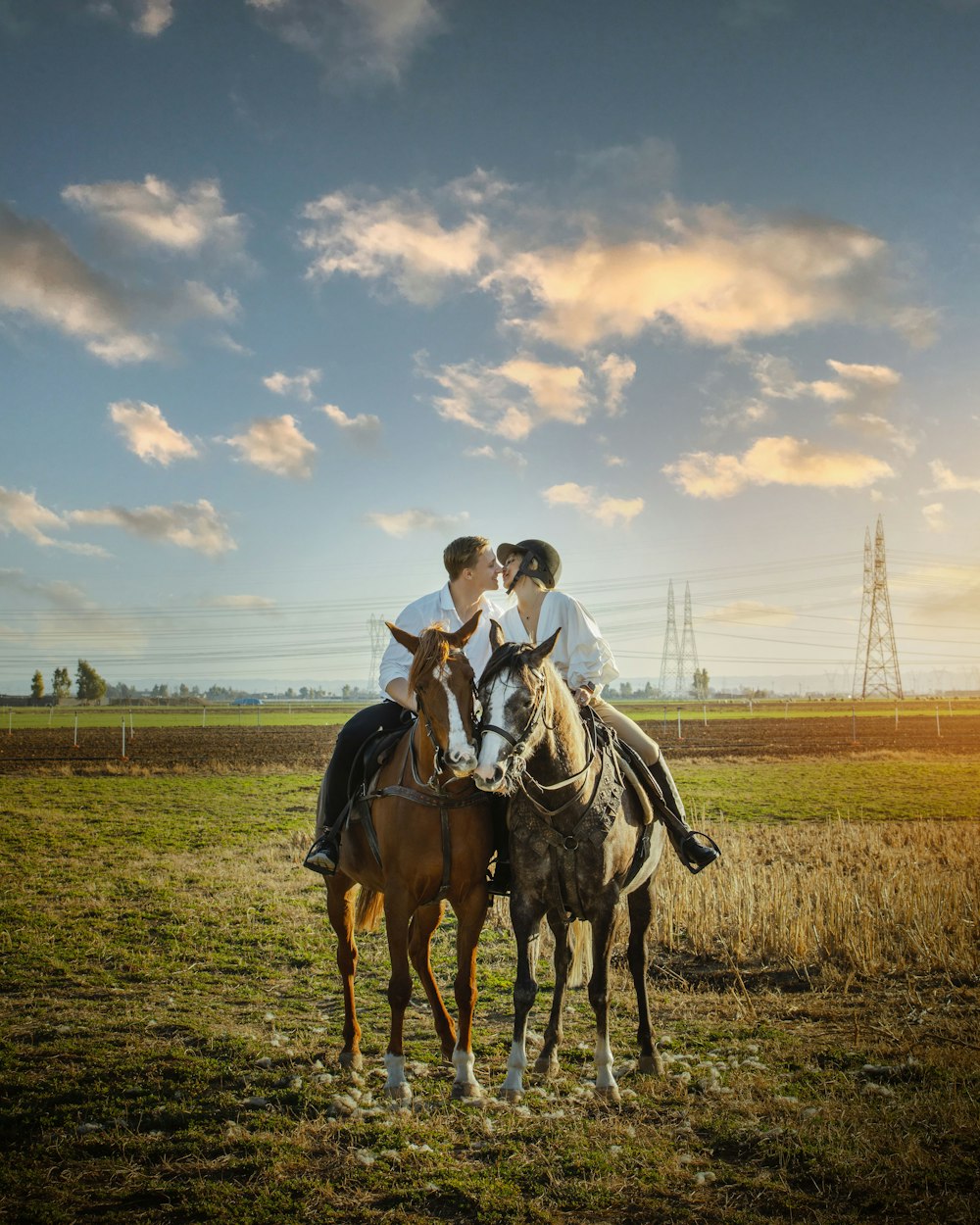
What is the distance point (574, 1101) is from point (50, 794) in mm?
23132

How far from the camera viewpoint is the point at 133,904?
37.6 ft

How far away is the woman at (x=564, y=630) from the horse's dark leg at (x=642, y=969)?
566 mm

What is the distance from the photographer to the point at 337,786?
256 inches

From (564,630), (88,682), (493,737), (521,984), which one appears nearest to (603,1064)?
(521,984)

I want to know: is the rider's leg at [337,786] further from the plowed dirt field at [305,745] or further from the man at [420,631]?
the plowed dirt field at [305,745]

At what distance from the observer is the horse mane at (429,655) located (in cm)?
505

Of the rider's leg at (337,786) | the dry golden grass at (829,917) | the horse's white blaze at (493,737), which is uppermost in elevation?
the horse's white blaze at (493,737)

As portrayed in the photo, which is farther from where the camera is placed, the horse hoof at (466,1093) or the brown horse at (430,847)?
the horse hoof at (466,1093)

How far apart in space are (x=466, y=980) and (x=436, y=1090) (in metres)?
0.79

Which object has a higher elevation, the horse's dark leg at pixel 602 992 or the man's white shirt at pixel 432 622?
the man's white shirt at pixel 432 622

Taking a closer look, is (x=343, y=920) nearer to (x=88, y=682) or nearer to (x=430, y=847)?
(x=430, y=847)

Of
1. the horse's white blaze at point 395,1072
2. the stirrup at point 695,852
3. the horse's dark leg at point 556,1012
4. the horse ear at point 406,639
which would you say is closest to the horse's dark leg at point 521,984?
the horse's dark leg at point 556,1012

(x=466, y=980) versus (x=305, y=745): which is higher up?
(x=466, y=980)

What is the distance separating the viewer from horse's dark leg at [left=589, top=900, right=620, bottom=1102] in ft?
18.2
